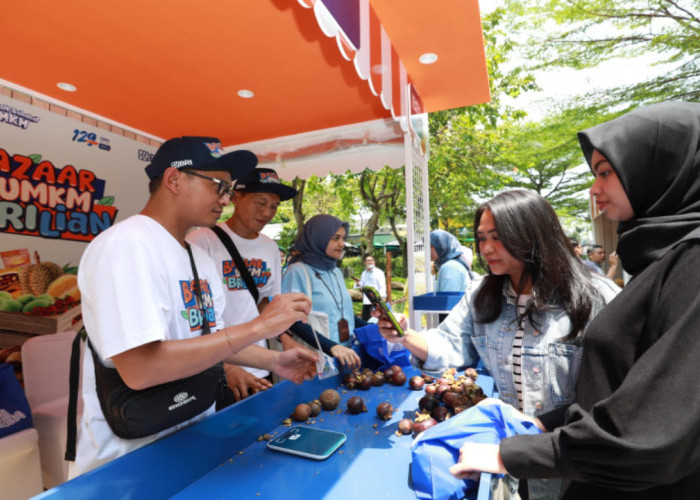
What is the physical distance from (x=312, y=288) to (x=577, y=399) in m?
2.24

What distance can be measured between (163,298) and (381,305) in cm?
103

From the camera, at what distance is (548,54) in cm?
915

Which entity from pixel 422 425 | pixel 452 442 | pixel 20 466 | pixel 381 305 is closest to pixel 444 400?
pixel 422 425

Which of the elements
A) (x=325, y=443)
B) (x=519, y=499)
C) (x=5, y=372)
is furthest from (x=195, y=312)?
(x=5, y=372)

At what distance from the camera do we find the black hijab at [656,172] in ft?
3.63

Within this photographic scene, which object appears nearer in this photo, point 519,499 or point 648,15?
point 519,499

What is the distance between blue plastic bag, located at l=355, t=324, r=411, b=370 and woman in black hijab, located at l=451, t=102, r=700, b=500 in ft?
4.57

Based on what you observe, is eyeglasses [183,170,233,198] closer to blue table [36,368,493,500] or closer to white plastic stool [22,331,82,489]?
blue table [36,368,493,500]

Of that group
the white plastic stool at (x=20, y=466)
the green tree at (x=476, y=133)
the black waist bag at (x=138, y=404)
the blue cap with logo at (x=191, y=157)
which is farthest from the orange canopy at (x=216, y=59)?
the green tree at (x=476, y=133)

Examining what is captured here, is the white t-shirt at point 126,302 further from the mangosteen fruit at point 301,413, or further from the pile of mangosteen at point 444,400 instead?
the pile of mangosteen at point 444,400

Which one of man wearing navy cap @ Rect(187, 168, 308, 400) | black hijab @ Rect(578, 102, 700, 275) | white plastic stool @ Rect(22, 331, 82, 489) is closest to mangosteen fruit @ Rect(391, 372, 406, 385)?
man wearing navy cap @ Rect(187, 168, 308, 400)

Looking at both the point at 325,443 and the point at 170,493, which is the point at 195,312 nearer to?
the point at 170,493

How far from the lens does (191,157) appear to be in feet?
5.42

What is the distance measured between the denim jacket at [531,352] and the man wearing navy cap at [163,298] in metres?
0.80
